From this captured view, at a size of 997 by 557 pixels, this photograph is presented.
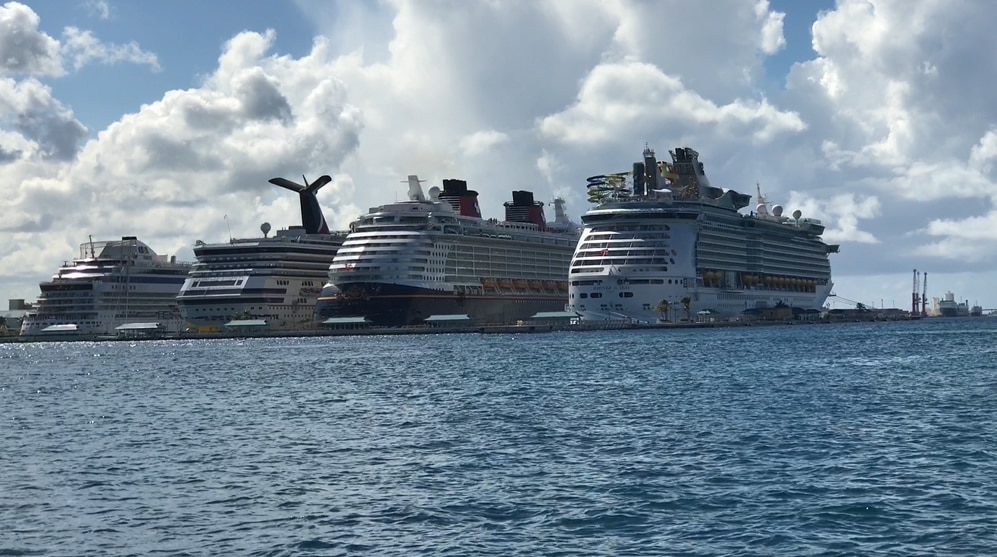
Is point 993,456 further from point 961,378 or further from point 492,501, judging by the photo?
point 961,378

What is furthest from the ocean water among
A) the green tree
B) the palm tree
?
the green tree

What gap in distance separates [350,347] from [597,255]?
51847 millimetres

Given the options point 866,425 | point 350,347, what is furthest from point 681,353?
point 866,425

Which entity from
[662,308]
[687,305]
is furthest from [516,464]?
[687,305]

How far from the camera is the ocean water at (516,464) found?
33188 millimetres

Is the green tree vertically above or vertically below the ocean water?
above

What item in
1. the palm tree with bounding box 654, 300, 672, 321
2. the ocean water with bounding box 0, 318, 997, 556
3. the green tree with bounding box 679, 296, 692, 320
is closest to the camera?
the ocean water with bounding box 0, 318, 997, 556

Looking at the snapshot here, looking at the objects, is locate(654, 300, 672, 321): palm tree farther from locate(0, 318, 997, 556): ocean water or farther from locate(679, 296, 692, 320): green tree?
locate(0, 318, 997, 556): ocean water

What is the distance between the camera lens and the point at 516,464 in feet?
148

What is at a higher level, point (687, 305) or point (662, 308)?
point (687, 305)

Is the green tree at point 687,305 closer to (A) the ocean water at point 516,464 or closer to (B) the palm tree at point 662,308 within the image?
(B) the palm tree at point 662,308

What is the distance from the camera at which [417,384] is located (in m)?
83.6

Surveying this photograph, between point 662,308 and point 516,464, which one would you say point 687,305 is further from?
point 516,464

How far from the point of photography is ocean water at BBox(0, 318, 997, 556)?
33188 mm
